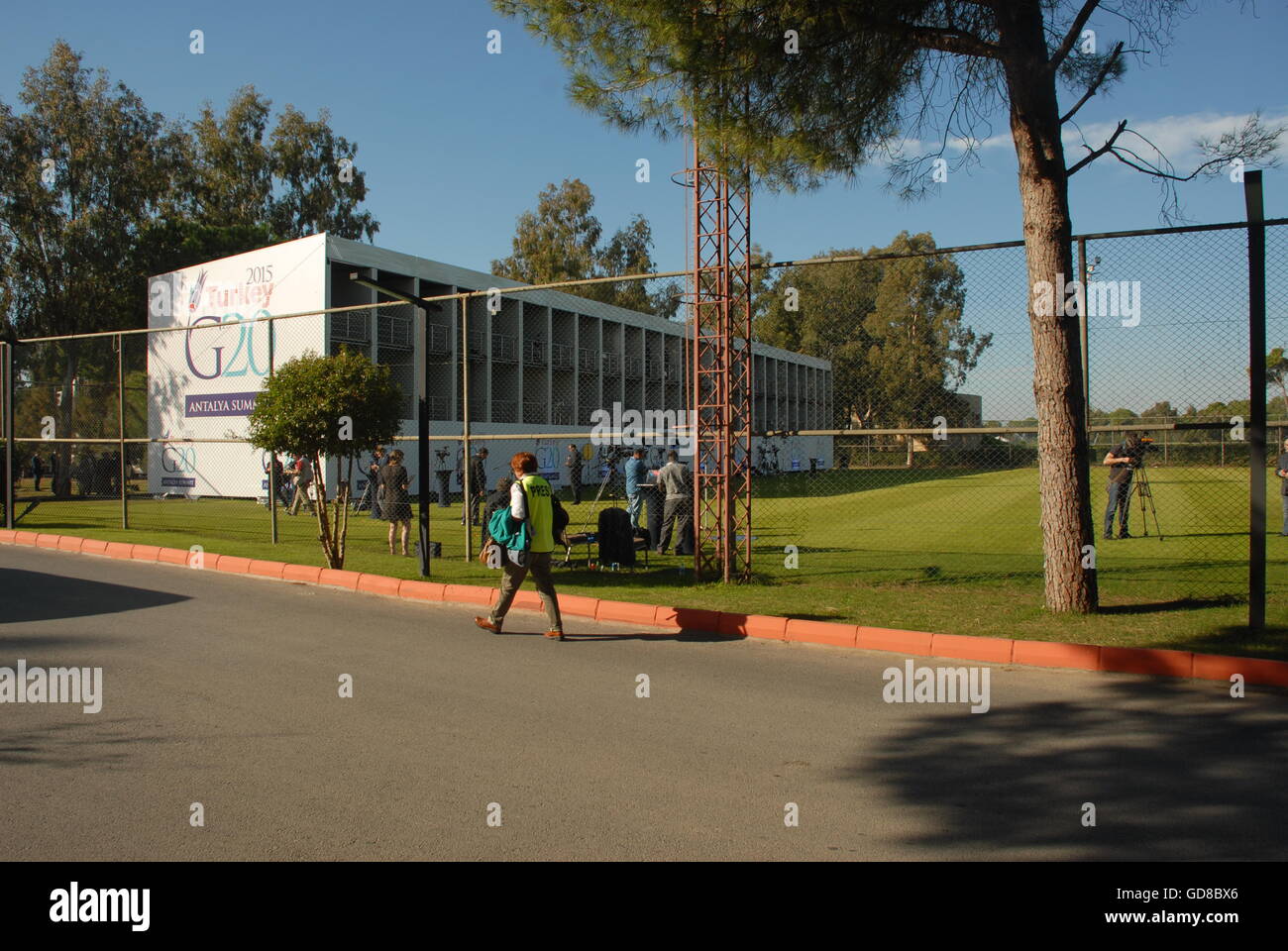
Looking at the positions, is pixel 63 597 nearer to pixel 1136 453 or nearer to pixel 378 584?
pixel 378 584

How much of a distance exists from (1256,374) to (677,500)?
25.1 ft

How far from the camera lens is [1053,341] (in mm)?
8648

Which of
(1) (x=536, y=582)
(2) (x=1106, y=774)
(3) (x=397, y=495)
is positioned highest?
(3) (x=397, y=495)

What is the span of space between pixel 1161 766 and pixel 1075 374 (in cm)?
452

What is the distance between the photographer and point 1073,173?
8.73 metres

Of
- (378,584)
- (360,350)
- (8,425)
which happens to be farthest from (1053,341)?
(360,350)

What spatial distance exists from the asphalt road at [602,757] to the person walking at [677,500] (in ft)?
18.0

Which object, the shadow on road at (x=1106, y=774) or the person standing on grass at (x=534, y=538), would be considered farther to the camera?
the person standing on grass at (x=534, y=538)

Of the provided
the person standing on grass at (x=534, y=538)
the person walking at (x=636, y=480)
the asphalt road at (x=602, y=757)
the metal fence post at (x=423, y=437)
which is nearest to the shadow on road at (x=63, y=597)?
the asphalt road at (x=602, y=757)

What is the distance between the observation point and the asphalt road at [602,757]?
13.4 ft

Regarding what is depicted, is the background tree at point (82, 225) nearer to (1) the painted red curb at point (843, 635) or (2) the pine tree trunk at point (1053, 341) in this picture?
(1) the painted red curb at point (843, 635)
